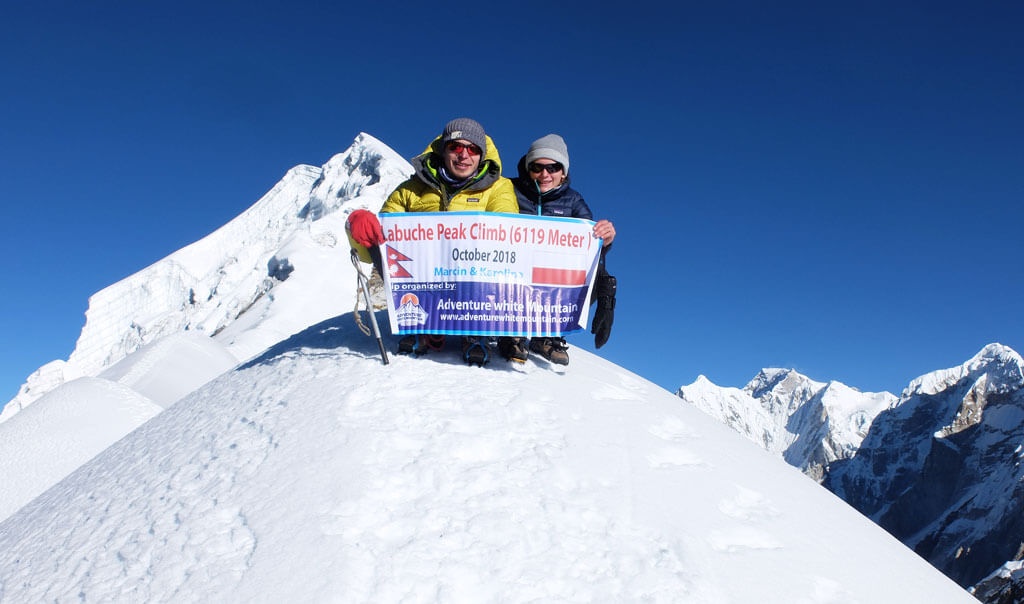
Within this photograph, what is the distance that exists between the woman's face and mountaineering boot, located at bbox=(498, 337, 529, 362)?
63.7 inches

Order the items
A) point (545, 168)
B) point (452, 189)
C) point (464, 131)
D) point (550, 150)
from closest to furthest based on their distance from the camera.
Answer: point (464, 131)
point (452, 189)
point (550, 150)
point (545, 168)

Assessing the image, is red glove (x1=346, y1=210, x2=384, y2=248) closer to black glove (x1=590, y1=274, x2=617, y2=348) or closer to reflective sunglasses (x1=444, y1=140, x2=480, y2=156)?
reflective sunglasses (x1=444, y1=140, x2=480, y2=156)

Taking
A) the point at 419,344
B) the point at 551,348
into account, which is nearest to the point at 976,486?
the point at 551,348

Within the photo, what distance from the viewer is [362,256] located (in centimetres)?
579

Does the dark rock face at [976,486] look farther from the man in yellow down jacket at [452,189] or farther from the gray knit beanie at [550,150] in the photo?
the man in yellow down jacket at [452,189]

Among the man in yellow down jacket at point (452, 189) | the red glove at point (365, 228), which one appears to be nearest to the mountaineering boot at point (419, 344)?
the man in yellow down jacket at point (452, 189)

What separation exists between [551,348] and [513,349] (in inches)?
21.8

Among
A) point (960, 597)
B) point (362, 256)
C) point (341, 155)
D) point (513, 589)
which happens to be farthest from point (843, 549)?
point (341, 155)

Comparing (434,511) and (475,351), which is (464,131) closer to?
(475,351)

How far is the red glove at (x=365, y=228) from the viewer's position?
5.44 meters

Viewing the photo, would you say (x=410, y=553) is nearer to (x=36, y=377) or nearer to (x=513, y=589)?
(x=513, y=589)

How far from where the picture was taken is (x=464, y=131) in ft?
17.5

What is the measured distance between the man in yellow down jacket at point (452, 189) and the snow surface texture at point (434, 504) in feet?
0.98

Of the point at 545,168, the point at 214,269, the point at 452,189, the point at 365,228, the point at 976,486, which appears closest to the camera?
the point at 365,228
